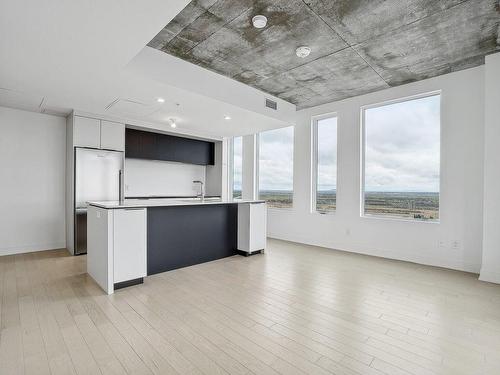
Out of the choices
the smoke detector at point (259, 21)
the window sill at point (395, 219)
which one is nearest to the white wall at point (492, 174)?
the window sill at point (395, 219)

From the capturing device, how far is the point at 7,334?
7.05 feet

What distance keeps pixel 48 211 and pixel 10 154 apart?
3.70 ft

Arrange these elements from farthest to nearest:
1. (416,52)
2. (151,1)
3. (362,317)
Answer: (416,52), (362,317), (151,1)

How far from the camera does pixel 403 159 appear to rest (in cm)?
477

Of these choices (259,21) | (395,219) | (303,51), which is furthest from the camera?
(395,219)

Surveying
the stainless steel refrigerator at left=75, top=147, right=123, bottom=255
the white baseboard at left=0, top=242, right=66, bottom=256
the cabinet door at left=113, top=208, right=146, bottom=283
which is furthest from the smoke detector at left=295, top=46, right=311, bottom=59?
the white baseboard at left=0, top=242, right=66, bottom=256

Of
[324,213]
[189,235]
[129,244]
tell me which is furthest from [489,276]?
[129,244]

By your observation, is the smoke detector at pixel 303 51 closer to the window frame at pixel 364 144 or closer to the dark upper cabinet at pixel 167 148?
the window frame at pixel 364 144

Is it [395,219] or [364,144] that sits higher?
[364,144]

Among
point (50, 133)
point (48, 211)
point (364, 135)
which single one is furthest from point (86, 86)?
point (364, 135)

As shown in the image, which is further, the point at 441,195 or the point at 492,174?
the point at 441,195

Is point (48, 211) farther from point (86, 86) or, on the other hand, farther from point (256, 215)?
point (256, 215)

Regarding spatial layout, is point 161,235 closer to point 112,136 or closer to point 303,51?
point 112,136

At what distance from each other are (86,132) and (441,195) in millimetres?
5982
